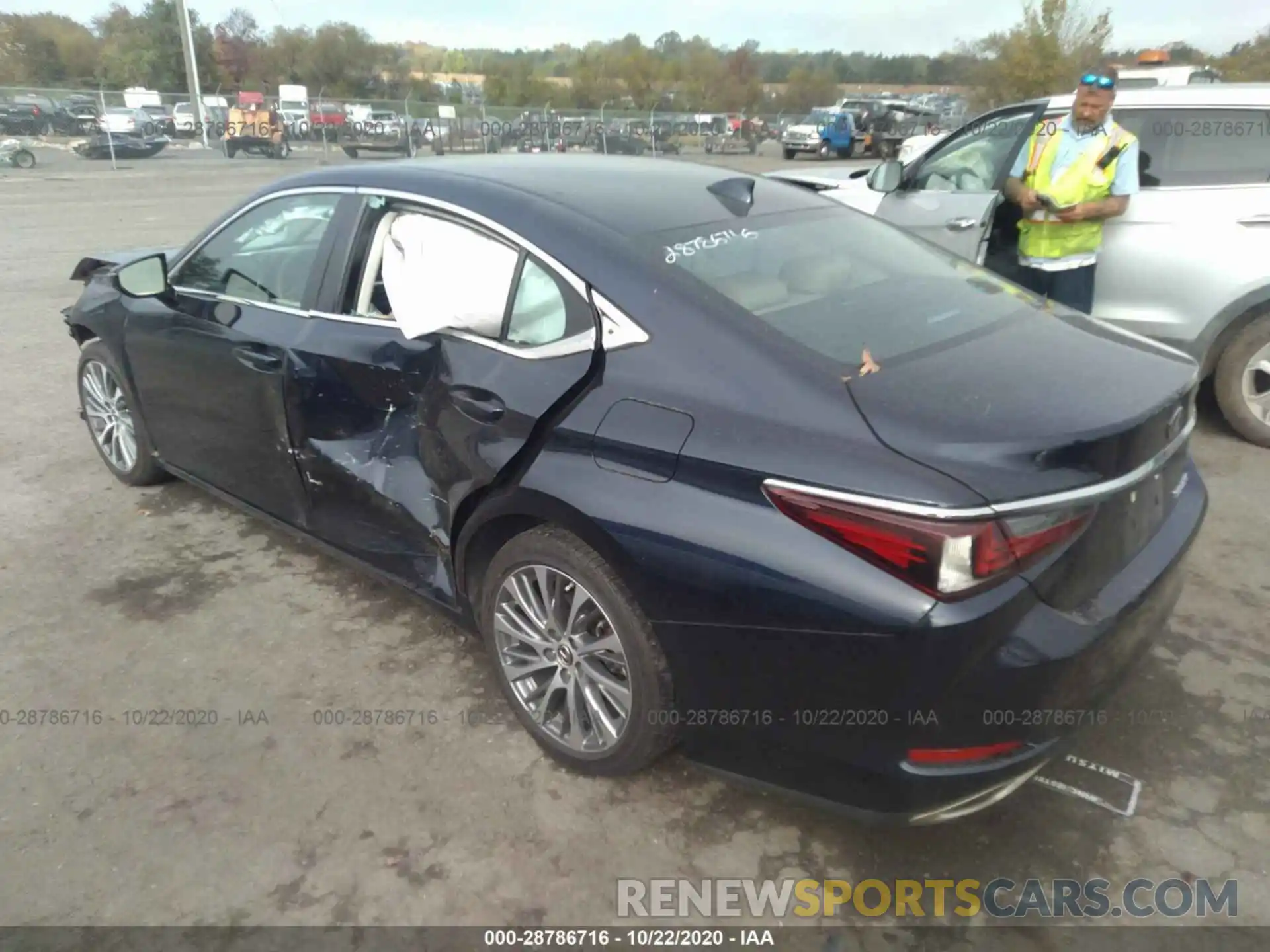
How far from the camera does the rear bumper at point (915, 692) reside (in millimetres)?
2023

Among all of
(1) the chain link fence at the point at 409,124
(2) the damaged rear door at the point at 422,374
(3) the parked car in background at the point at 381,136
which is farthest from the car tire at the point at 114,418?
(3) the parked car in background at the point at 381,136

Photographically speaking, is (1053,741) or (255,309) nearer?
(1053,741)

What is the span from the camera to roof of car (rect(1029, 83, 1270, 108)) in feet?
16.5

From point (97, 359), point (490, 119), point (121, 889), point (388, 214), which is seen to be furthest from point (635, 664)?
point (490, 119)

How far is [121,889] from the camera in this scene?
2430mm

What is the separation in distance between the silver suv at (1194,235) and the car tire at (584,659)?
392cm

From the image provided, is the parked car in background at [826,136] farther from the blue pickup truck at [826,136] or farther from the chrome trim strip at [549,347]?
the chrome trim strip at [549,347]

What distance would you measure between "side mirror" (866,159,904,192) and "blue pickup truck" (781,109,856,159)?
97.0 feet

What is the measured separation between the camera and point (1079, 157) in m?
4.92

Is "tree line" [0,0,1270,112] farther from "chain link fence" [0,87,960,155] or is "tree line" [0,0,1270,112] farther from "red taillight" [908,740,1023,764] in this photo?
"red taillight" [908,740,1023,764]

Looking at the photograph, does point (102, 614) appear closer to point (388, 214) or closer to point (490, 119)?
point (388, 214)

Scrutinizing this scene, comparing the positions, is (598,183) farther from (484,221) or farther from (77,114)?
(77,114)

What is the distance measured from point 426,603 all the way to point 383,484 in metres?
0.43

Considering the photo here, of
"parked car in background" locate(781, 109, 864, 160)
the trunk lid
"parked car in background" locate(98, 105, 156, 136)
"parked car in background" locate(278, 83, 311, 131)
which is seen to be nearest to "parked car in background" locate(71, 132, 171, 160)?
"parked car in background" locate(98, 105, 156, 136)
